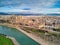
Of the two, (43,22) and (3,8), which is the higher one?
(3,8)

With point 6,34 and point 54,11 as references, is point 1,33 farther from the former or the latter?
point 54,11

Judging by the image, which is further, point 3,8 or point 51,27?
point 3,8

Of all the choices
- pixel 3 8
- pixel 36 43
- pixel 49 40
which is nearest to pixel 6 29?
pixel 3 8

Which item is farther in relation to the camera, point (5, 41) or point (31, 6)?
point (31, 6)

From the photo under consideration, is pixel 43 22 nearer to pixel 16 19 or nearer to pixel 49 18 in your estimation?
pixel 49 18

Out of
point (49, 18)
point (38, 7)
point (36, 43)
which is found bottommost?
point (36, 43)

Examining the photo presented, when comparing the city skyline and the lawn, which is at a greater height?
the city skyline

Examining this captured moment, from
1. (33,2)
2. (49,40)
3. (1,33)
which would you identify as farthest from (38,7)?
(1,33)

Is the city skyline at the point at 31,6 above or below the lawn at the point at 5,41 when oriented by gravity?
above

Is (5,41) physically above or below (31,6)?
below
